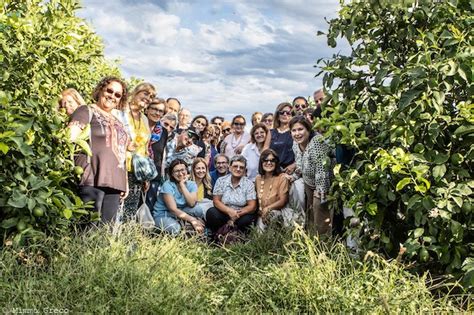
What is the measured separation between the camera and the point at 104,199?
19.1 ft

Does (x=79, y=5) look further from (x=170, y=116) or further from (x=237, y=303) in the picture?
(x=237, y=303)

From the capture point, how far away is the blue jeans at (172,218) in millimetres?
7400

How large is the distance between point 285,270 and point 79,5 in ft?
10.8

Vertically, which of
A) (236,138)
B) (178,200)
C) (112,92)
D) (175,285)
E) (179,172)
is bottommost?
(175,285)

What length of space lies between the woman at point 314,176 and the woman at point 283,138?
0.86 metres

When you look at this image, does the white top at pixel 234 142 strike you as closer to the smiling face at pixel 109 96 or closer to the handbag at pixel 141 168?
the handbag at pixel 141 168

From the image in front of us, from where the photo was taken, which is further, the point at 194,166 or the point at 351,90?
the point at 194,166

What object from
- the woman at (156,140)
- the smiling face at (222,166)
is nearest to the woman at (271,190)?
the smiling face at (222,166)

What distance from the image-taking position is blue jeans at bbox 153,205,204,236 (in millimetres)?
7400

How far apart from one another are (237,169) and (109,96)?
238cm

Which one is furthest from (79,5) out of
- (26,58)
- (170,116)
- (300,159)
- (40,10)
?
(300,159)

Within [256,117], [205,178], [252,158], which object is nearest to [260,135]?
[252,158]

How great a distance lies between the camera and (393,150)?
4586 mm

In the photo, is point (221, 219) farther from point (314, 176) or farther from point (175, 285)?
point (175, 285)
